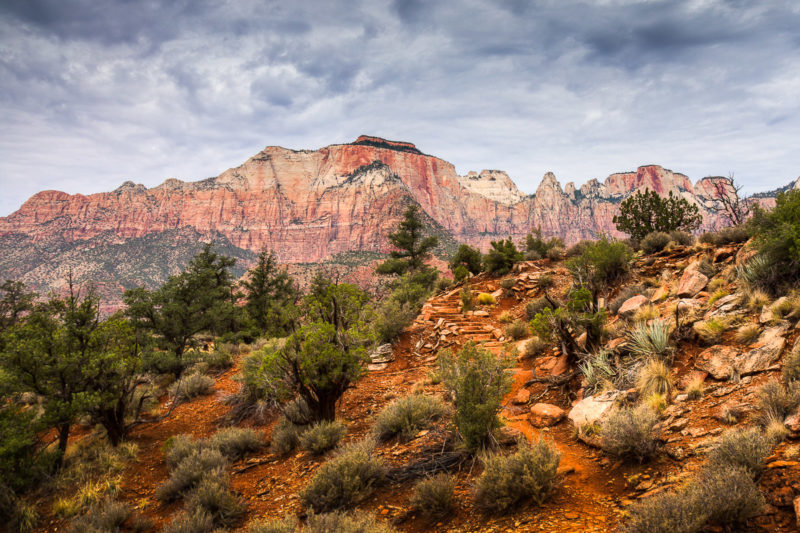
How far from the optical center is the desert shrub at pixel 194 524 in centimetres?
444

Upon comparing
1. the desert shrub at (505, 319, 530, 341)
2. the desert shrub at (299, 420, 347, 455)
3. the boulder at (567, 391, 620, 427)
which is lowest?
the desert shrub at (299, 420, 347, 455)

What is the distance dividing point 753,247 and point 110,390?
14.7m

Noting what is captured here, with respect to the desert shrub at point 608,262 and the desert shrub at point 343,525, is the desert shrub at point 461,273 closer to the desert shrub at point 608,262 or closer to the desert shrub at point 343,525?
the desert shrub at point 608,262

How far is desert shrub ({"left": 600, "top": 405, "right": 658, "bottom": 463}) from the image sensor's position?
404cm

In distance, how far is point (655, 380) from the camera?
18.0 ft

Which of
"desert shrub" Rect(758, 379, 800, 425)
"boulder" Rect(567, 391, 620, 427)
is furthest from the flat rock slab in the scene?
"boulder" Rect(567, 391, 620, 427)

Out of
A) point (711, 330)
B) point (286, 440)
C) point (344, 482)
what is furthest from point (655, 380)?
point (286, 440)

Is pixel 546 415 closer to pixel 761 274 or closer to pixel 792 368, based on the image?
pixel 792 368

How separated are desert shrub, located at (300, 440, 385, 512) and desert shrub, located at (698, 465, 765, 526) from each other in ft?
11.9

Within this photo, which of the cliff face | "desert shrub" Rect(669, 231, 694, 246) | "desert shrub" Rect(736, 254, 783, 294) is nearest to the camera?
"desert shrub" Rect(736, 254, 783, 294)

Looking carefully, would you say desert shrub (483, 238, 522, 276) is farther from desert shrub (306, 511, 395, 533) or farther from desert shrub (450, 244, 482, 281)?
desert shrub (306, 511, 395, 533)

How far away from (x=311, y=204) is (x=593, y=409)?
608 feet

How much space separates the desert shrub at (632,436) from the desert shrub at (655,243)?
1258 cm

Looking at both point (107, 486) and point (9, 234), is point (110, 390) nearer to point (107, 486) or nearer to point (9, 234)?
point (107, 486)
